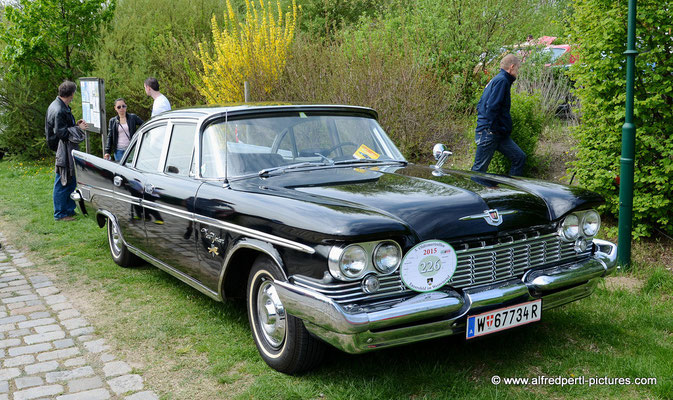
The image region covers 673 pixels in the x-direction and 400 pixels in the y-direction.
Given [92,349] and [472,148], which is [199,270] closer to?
[92,349]

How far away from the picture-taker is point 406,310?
2943 millimetres

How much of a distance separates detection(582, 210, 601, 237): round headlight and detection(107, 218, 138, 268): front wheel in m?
4.14

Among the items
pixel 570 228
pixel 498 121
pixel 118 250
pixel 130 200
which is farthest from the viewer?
pixel 498 121

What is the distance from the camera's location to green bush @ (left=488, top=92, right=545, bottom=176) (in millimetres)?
7716

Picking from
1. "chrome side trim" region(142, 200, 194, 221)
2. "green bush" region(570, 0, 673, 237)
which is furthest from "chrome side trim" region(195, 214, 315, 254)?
"green bush" region(570, 0, 673, 237)

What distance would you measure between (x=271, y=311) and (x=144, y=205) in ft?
6.29

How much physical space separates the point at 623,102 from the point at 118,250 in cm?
532

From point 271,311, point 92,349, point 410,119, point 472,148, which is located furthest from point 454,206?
point 410,119

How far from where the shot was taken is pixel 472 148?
8547 millimetres

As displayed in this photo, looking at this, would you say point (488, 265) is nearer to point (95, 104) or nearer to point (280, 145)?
point (280, 145)

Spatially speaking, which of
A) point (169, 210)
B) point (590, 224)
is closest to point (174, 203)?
point (169, 210)

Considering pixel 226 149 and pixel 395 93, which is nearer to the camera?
pixel 226 149

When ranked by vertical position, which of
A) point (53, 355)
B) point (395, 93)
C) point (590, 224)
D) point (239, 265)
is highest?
point (395, 93)

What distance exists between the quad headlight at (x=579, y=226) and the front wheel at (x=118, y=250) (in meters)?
4.04
